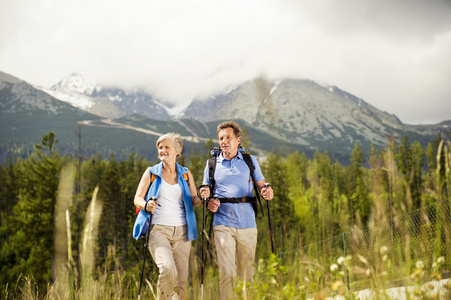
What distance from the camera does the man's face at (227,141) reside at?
459 centimetres

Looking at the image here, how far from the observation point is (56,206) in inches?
1038

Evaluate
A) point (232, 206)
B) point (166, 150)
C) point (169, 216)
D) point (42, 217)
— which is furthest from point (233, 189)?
point (42, 217)

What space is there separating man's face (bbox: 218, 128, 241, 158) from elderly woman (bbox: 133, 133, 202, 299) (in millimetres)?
531

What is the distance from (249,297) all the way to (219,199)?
6.50 feet

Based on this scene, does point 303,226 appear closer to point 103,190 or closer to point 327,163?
point 103,190

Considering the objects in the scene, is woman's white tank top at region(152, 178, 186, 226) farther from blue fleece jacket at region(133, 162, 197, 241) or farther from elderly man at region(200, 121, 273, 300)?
elderly man at region(200, 121, 273, 300)

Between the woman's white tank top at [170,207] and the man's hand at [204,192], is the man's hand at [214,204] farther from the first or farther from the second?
the woman's white tank top at [170,207]

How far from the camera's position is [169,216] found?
4.23 m

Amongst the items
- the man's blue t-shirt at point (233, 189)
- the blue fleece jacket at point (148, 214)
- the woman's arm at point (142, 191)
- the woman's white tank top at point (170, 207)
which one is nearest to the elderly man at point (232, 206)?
the man's blue t-shirt at point (233, 189)

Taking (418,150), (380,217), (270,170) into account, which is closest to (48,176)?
(270,170)

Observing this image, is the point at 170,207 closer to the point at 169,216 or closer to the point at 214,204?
the point at 169,216

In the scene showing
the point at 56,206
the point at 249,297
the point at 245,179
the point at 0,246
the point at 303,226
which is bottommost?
the point at 0,246

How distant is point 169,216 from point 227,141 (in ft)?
3.74

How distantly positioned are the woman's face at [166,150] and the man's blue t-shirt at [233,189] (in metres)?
0.49
